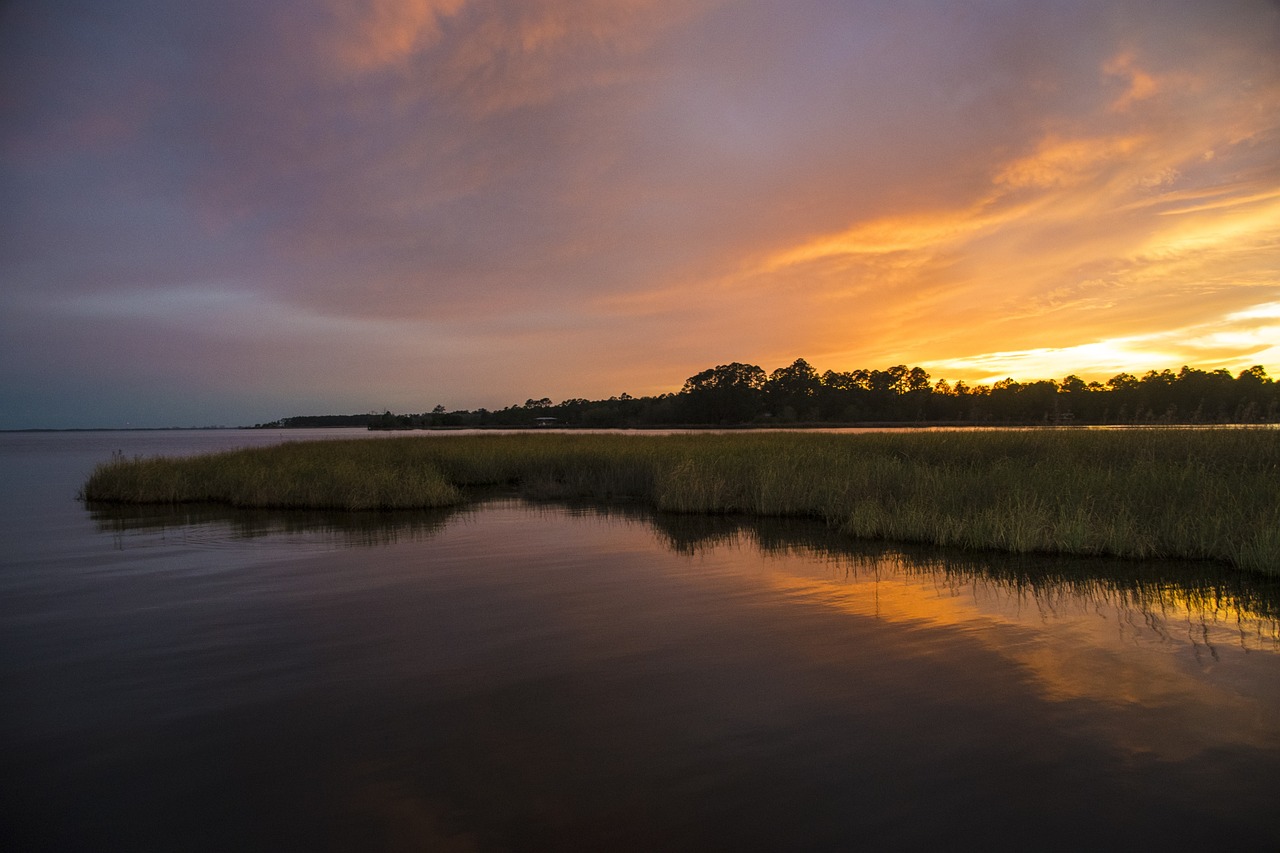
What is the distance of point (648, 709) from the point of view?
6324 millimetres

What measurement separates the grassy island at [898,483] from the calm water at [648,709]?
4.57 feet

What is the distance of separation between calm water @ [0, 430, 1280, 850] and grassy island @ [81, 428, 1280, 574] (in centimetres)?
139

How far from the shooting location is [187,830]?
14.9ft

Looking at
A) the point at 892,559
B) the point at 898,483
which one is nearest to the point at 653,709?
the point at 892,559

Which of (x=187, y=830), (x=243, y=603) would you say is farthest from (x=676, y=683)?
(x=243, y=603)

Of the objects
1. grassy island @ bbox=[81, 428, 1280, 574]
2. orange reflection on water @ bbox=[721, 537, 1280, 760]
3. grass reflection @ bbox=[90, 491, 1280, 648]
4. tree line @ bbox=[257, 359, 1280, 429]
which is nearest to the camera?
orange reflection on water @ bbox=[721, 537, 1280, 760]

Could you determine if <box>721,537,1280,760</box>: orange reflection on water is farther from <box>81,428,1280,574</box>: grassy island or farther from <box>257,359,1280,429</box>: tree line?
<box>257,359,1280,429</box>: tree line

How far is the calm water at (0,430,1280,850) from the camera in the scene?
4.54m

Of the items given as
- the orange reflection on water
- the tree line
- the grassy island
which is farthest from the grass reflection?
the tree line

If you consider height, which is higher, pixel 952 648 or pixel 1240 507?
pixel 1240 507

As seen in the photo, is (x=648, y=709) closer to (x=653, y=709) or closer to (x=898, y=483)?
(x=653, y=709)

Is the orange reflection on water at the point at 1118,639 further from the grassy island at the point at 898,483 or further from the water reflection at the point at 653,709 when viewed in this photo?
the grassy island at the point at 898,483

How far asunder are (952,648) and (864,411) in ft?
372

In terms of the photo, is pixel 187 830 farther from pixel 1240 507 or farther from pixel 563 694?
pixel 1240 507
